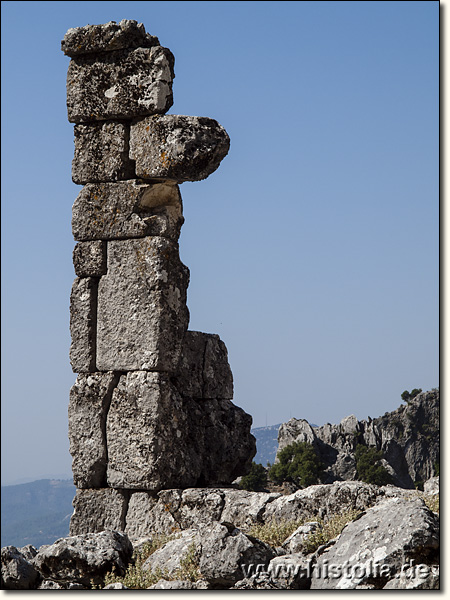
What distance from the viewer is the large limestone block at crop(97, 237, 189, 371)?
8742mm

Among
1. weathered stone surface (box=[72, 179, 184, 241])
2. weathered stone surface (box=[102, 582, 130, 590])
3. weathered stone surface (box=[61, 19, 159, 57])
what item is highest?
weathered stone surface (box=[61, 19, 159, 57])

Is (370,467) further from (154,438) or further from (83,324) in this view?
(154,438)

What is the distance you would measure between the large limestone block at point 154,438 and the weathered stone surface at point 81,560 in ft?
5.44

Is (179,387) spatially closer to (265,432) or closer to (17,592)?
(17,592)

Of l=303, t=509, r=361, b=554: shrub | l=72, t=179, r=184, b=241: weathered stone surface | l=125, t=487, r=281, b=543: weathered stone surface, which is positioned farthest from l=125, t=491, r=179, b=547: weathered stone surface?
l=72, t=179, r=184, b=241: weathered stone surface

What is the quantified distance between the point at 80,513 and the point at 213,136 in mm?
3965

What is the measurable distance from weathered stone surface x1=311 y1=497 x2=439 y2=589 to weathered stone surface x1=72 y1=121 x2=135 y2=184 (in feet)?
14.9

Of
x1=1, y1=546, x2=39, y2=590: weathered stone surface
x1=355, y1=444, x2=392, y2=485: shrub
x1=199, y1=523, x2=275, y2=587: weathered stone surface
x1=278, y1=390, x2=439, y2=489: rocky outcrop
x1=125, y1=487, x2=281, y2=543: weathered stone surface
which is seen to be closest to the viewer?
x1=199, y1=523, x2=275, y2=587: weathered stone surface

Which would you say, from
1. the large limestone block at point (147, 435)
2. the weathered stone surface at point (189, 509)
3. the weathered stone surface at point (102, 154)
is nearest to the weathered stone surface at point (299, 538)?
the weathered stone surface at point (189, 509)

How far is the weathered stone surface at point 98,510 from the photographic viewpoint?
8750 millimetres

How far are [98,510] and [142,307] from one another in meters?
2.06

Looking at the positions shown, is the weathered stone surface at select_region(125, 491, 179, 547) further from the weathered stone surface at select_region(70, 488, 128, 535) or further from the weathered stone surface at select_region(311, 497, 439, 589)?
the weathered stone surface at select_region(311, 497, 439, 589)

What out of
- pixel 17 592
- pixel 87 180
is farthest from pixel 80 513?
pixel 87 180

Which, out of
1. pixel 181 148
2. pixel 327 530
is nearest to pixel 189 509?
pixel 327 530
